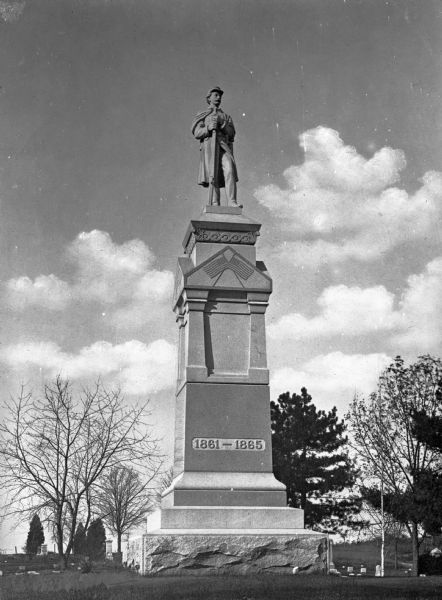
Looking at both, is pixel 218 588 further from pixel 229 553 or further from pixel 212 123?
pixel 212 123

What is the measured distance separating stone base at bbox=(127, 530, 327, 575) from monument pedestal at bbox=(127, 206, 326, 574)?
0.01 metres

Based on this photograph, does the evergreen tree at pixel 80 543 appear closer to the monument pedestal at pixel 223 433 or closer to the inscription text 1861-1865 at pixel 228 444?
the monument pedestal at pixel 223 433

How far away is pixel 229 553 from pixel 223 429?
204 centimetres

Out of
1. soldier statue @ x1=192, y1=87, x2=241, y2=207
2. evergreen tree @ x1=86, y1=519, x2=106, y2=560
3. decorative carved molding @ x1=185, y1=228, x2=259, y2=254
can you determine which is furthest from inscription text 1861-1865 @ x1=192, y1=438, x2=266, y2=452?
Answer: evergreen tree @ x1=86, y1=519, x2=106, y2=560

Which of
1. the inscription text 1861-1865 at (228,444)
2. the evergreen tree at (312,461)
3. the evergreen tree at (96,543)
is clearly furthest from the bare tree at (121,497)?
the inscription text 1861-1865 at (228,444)

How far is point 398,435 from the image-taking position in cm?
3133

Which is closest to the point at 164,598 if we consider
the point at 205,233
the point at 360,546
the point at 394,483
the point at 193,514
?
the point at 193,514

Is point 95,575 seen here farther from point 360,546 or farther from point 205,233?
point 360,546

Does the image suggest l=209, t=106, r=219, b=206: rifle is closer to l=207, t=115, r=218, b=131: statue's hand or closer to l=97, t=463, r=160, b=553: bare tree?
l=207, t=115, r=218, b=131: statue's hand

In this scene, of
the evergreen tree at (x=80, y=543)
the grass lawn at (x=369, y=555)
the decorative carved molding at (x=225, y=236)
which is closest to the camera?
the decorative carved molding at (x=225, y=236)

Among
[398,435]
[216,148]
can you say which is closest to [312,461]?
[398,435]

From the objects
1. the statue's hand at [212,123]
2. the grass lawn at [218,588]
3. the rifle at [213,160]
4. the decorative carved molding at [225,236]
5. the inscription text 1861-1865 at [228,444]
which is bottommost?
the grass lawn at [218,588]

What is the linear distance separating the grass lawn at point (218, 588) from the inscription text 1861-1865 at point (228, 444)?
7.30 ft

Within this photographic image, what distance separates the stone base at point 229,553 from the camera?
31.7 feet
